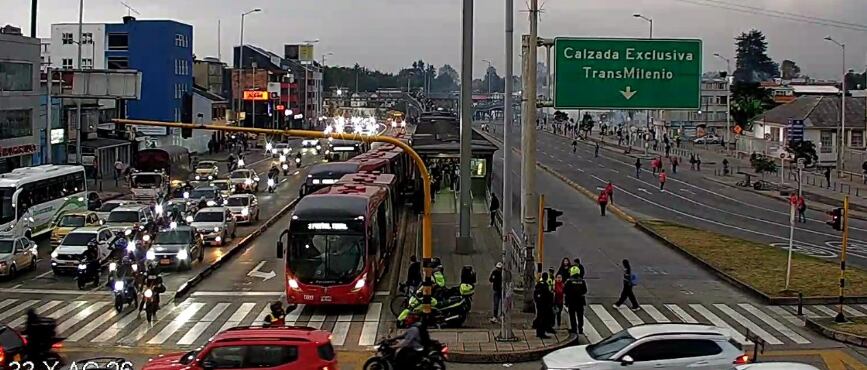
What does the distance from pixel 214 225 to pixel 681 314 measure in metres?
21.1

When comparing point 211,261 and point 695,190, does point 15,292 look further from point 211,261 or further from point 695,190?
point 695,190

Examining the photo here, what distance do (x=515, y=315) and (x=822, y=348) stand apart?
7306 mm

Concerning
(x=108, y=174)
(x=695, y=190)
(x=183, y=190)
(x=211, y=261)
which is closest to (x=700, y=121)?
(x=695, y=190)

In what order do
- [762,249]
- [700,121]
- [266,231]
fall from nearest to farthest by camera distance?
[762,249] < [266,231] < [700,121]

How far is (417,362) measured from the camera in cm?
1881

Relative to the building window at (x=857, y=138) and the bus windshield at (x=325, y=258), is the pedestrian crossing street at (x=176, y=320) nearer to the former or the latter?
the bus windshield at (x=325, y=258)

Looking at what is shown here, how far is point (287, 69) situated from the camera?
172 m

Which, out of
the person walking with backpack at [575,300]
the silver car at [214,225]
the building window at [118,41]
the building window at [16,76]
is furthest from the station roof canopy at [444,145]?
the building window at [118,41]

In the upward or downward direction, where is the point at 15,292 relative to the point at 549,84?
downward

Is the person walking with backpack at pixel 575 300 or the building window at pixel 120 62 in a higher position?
the building window at pixel 120 62

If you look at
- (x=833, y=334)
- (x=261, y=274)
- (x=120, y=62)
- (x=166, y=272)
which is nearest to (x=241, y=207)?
(x=166, y=272)

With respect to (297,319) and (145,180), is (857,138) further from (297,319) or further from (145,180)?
(297,319)

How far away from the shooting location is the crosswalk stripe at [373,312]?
2680 centimetres

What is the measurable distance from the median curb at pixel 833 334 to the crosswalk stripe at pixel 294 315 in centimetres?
1270
